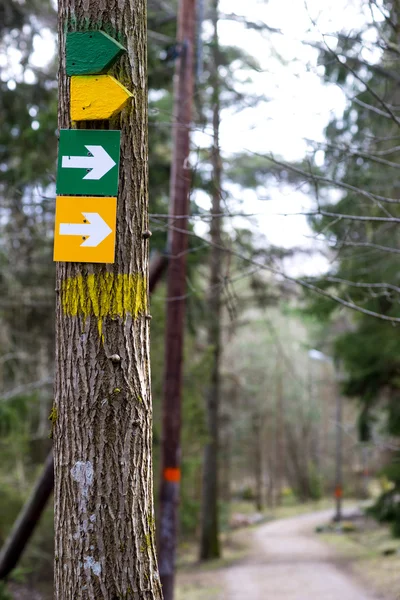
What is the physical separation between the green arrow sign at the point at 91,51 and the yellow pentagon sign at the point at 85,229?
529mm

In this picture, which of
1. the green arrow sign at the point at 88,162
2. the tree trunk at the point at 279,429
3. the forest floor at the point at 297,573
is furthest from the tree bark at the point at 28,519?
the tree trunk at the point at 279,429

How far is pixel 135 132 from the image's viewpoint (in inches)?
106

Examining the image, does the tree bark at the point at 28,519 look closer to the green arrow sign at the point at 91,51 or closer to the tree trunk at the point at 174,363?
the tree trunk at the point at 174,363

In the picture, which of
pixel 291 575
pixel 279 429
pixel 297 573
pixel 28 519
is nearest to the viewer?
pixel 28 519

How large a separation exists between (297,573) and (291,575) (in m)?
0.32

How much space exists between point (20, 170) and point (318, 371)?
36.6m

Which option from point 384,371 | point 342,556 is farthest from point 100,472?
point 342,556

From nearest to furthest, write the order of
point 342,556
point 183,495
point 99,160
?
point 99,160, point 183,495, point 342,556

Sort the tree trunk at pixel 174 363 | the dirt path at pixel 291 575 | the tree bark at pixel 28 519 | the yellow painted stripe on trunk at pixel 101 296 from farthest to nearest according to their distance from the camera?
the dirt path at pixel 291 575
the tree trunk at pixel 174 363
the tree bark at pixel 28 519
the yellow painted stripe on trunk at pixel 101 296

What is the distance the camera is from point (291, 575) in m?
14.0

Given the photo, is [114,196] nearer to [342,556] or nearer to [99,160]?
[99,160]

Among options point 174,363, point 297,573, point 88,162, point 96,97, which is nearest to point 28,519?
point 174,363

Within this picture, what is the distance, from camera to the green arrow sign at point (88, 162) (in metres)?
2.61

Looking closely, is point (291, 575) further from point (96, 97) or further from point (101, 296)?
point (96, 97)
